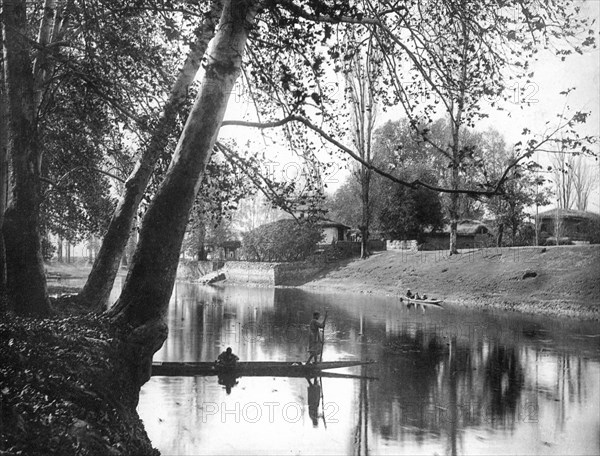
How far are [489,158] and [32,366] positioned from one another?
70333 millimetres

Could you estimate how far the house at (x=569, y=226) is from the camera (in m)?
48.7

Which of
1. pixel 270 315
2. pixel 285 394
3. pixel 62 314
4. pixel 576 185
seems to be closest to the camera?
pixel 62 314

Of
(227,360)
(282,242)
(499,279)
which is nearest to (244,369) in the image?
(227,360)

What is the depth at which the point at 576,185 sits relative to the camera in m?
47.0

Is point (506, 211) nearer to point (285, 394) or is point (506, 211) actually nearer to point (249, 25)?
point (285, 394)

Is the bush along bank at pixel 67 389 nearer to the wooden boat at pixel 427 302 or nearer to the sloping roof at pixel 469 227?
the wooden boat at pixel 427 302

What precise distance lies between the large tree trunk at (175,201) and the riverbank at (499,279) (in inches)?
937

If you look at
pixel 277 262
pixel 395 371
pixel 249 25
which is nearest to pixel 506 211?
pixel 277 262

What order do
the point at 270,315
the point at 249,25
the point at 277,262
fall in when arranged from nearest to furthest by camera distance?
the point at 249,25 → the point at 270,315 → the point at 277,262

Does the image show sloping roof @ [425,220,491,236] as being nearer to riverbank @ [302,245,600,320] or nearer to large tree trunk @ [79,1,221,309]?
riverbank @ [302,245,600,320]

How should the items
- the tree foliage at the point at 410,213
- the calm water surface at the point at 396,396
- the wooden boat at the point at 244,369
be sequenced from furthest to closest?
1. the tree foliage at the point at 410,213
2. the wooden boat at the point at 244,369
3. the calm water surface at the point at 396,396

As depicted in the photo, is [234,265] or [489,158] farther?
[489,158]

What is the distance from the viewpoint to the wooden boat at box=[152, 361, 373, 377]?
13211 mm

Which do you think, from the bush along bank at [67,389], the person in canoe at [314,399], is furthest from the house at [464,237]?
the bush along bank at [67,389]
